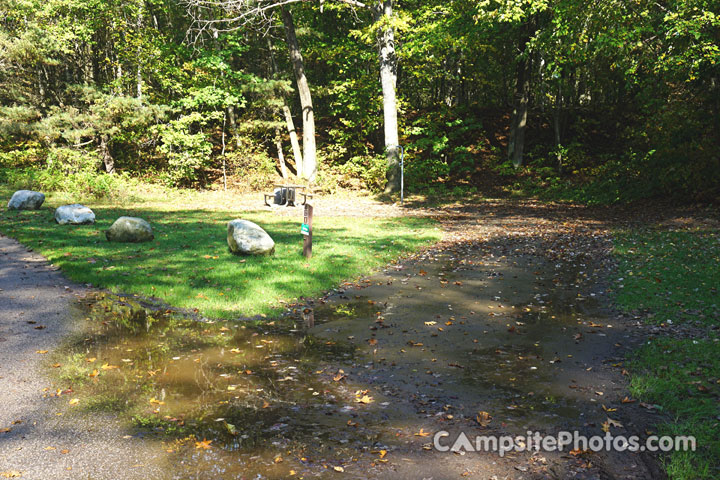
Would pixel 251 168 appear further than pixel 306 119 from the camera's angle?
Yes

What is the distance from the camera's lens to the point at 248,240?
10.2 metres

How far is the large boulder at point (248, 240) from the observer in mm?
10188

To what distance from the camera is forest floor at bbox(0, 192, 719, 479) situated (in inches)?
142

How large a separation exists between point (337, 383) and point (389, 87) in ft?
64.3

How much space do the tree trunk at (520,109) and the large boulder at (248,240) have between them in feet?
61.2

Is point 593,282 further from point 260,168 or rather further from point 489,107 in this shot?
point 489,107

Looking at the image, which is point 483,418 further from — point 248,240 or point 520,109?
point 520,109

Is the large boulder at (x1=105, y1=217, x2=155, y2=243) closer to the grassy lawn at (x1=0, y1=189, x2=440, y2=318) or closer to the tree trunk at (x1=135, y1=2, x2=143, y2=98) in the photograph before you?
the grassy lawn at (x1=0, y1=189, x2=440, y2=318)

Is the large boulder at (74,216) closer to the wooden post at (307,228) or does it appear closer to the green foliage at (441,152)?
the wooden post at (307,228)

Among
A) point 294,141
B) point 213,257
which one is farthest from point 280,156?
point 213,257

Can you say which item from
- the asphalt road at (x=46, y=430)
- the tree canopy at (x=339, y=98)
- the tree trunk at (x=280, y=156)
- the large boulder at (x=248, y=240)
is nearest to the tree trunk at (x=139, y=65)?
the tree canopy at (x=339, y=98)

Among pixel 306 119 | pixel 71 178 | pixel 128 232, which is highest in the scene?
pixel 306 119

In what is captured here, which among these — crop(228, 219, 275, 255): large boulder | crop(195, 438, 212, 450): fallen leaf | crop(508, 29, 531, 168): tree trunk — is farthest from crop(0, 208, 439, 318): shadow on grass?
crop(508, 29, 531, 168): tree trunk

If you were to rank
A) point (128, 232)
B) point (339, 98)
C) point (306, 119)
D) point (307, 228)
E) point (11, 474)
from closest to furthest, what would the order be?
1. point (11, 474)
2. point (307, 228)
3. point (128, 232)
4. point (306, 119)
5. point (339, 98)
